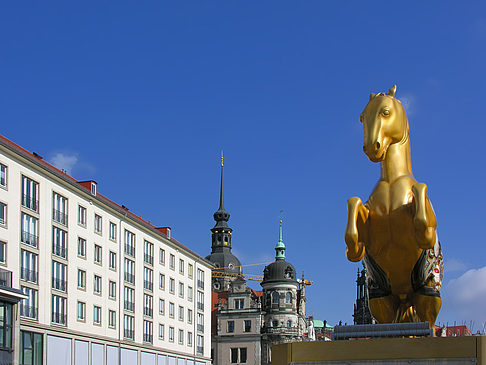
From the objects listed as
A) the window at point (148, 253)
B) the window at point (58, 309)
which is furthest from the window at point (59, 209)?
the window at point (148, 253)

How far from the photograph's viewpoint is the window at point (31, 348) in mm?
42844

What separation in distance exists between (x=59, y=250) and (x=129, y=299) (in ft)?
35.4

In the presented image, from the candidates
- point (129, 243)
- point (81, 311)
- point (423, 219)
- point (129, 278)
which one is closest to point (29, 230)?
point (81, 311)

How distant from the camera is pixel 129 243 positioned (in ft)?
Answer: 192

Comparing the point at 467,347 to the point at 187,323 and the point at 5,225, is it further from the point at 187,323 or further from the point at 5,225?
the point at 187,323

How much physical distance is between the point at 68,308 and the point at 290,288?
56.1 m

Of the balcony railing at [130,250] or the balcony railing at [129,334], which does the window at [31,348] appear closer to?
the balcony railing at [129,334]

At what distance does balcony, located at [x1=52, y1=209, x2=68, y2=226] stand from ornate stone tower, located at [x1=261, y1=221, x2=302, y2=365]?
170 ft

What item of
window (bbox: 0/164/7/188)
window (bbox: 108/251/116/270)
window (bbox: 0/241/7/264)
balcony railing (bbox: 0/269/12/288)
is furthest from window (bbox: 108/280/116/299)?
balcony railing (bbox: 0/269/12/288)

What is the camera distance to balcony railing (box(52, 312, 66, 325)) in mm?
47000

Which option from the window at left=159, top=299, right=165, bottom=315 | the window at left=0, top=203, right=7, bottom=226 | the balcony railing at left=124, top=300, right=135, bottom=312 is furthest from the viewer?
the window at left=159, top=299, right=165, bottom=315

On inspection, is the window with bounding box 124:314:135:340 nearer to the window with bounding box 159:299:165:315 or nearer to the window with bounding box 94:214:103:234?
the window with bounding box 159:299:165:315

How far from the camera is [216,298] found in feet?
366

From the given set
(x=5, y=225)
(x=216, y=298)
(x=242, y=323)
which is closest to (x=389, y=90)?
(x=5, y=225)
